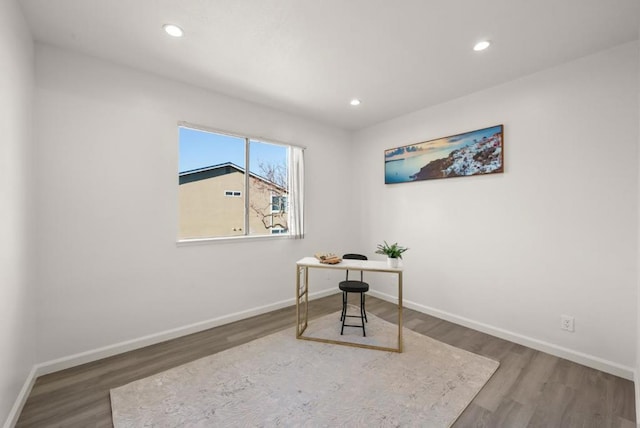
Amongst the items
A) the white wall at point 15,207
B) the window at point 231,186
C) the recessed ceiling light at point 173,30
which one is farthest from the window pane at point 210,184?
the white wall at point 15,207

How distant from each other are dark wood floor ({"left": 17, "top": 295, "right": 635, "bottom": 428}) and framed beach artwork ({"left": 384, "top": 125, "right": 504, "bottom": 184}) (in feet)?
6.18

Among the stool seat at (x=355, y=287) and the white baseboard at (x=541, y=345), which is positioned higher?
the stool seat at (x=355, y=287)

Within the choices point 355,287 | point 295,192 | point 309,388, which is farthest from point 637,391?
point 295,192

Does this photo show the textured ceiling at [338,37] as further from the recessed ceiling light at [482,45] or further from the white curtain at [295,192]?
the white curtain at [295,192]

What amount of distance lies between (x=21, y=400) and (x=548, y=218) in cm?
448

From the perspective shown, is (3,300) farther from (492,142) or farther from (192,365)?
(492,142)

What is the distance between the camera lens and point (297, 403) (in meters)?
1.96

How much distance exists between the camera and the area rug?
1812 millimetres

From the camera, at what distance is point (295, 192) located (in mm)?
3941

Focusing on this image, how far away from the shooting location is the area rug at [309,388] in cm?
181

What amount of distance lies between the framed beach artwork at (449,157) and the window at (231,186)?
1.48 metres

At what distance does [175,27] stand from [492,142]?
125 inches

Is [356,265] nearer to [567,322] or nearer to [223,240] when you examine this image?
[223,240]

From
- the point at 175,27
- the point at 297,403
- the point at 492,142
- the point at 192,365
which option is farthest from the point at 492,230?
the point at 175,27
